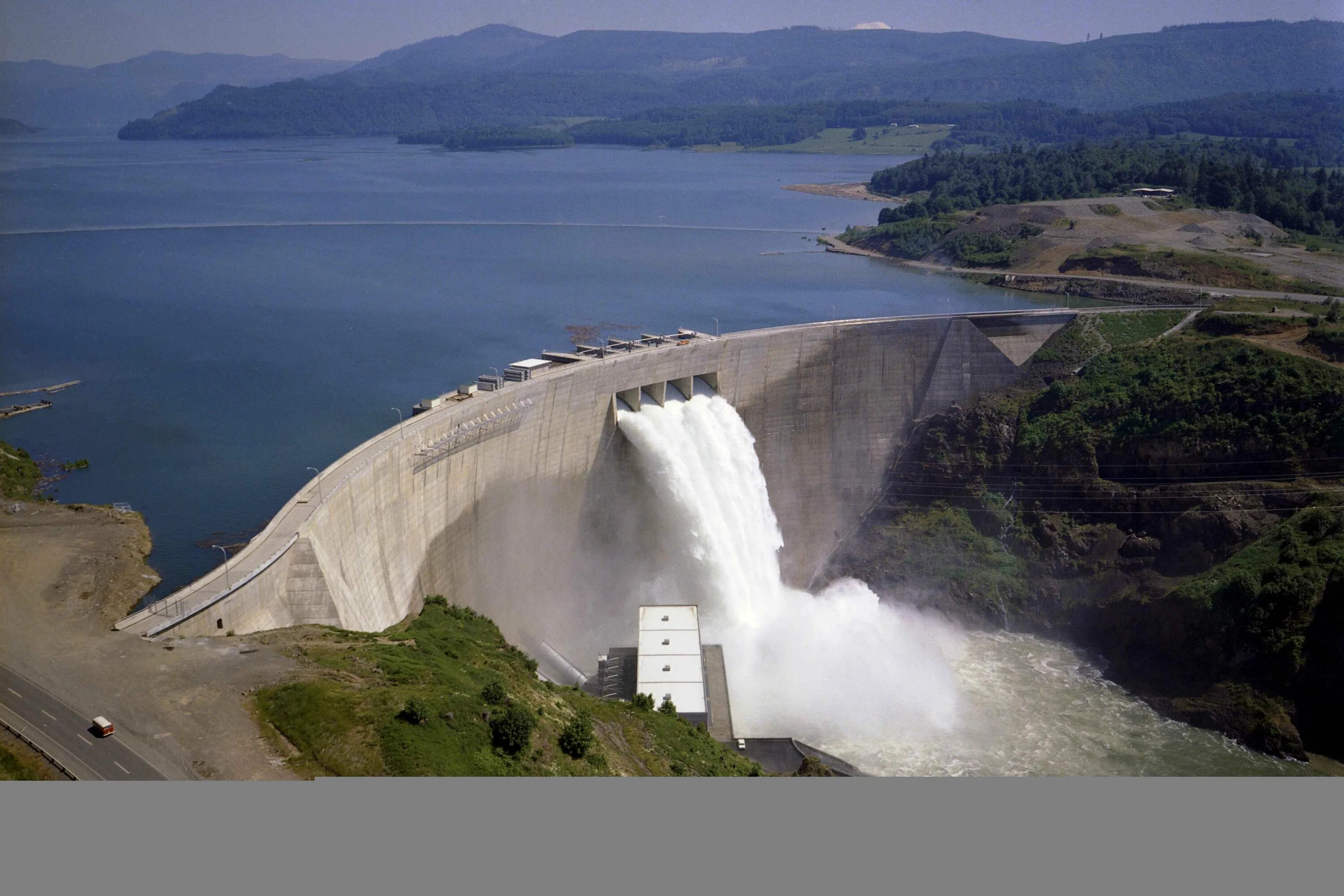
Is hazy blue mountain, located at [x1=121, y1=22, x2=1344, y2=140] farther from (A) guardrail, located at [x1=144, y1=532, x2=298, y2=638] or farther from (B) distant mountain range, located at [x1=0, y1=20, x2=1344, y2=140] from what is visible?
(A) guardrail, located at [x1=144, y1=532, x2=298, y2=638]

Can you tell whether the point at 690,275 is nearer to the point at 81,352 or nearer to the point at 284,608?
the point at 81,352

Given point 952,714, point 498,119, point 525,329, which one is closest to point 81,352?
point 525,329

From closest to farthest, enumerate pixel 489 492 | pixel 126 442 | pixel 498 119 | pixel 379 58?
1. pixel 489 492
2. pixel 126 442
3. pixel 379 58
4. pixel 498 119

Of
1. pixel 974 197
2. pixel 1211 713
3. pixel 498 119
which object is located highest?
pixel 498 119

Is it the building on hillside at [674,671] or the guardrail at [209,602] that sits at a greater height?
the guardrail at [209,602]

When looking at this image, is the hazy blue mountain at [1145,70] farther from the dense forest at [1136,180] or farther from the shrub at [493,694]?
the shrub at [493,694]

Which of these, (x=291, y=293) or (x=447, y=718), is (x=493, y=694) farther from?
(x=291, y=293)

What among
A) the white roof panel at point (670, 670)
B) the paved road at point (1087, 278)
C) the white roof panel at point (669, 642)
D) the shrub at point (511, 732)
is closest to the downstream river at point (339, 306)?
the paved road at point (1087, 278)

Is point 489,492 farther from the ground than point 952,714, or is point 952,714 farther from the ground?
point 489,492
